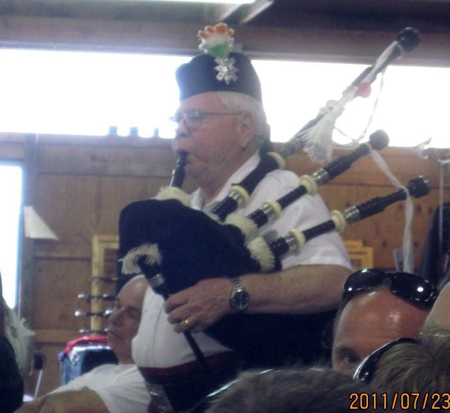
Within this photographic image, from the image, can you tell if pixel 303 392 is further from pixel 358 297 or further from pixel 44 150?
pixel 44 150

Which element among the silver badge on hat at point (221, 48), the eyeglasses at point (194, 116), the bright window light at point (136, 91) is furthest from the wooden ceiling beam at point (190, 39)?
the eyeglasses at point (194, 116)

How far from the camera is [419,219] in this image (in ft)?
20.9

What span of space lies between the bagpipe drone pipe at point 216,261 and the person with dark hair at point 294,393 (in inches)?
49.7

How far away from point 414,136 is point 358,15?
80cm

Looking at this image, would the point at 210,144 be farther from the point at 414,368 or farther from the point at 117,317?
the point at 414,368

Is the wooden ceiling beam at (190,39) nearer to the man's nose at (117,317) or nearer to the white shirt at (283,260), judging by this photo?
the man's nose at (117,317)

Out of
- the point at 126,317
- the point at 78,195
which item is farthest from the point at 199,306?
the point at 78,195

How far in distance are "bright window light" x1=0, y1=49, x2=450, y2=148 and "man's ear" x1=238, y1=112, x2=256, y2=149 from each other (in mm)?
3587

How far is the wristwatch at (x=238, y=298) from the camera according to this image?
2.12 meters

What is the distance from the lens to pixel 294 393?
82 cm

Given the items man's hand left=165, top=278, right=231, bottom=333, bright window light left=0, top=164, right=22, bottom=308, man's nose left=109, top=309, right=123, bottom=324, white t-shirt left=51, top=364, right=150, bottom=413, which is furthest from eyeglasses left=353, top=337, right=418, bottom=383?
bright window light left=0, top=164, right=22, bottom=308

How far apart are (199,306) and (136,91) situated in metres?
4.20

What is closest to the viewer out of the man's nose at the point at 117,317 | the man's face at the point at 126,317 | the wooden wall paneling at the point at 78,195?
the man's face at the point at 126,317

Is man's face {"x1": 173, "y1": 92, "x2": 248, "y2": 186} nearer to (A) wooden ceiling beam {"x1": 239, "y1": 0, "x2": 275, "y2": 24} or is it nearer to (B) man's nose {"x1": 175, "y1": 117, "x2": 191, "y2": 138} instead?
(B) man's nose {"x1": 175, "y1": 117, "x2": 191, "y2": 138}
